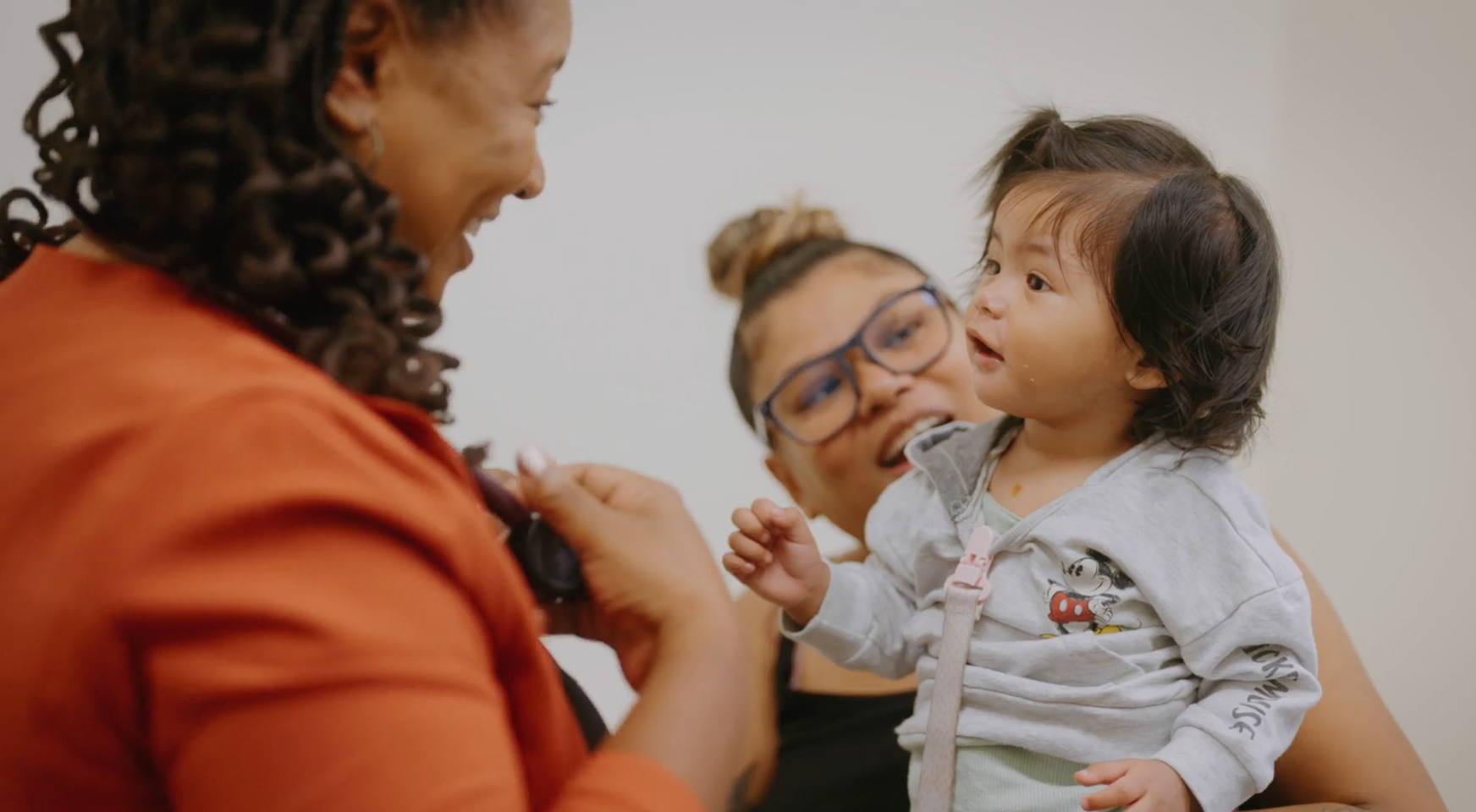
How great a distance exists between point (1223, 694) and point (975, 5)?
1.63 meters

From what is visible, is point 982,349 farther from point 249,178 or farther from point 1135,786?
point 249,178

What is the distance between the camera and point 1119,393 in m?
1.16

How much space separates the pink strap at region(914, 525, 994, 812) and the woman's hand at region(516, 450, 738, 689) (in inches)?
14.1

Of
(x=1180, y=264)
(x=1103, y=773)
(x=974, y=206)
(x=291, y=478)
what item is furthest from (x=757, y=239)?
(x=291, y=478)

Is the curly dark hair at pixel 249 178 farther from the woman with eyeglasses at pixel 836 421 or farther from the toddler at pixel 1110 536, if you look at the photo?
the woman with eyeglasses at pixel 836 421

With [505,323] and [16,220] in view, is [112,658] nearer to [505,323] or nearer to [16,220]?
[16,220]

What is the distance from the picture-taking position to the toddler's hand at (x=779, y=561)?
3.89 ft

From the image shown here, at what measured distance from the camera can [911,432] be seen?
5.29 ft

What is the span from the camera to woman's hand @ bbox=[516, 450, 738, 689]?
0.81 meters

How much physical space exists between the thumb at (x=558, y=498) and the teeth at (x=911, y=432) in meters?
0.82

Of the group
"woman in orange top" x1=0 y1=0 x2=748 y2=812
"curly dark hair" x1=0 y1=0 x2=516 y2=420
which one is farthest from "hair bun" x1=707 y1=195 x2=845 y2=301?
"curly dark hair" x1=0 y1=0 x2=516 y2=420

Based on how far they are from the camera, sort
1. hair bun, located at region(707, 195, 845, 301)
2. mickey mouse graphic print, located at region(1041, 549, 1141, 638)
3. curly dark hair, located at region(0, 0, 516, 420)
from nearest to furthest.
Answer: curly dark hair, located at region(0, 0, 516, 420) < mickey mouse graphic print, located at region(1041, 549, 1141, 638) < hair bun, located at region(707, 195, 845, 301)

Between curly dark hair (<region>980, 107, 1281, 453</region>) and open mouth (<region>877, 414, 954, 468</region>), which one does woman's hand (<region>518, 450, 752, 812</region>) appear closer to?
curly dark hair (<region>980, 107, 1281, 453</region>)

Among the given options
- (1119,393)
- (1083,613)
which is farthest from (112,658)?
(1119,393)
